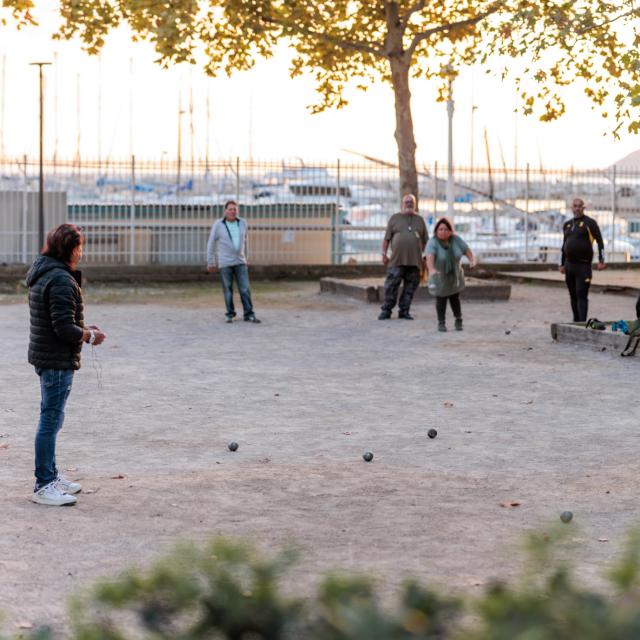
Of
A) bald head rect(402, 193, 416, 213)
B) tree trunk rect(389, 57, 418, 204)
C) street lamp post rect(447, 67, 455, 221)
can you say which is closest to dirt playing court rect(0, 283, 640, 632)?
bald head rect(402, 193, 416, 213)

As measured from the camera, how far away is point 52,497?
24.2 ft

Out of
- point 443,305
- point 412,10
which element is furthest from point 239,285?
point 412,10

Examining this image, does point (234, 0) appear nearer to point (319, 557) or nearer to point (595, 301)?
point (595, 301)

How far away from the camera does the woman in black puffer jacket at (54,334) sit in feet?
24.8

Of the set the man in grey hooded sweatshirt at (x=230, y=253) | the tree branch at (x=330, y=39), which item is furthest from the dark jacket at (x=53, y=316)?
the tree branch at (x=330, y=39)

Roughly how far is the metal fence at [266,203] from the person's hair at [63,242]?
22212 millimetres

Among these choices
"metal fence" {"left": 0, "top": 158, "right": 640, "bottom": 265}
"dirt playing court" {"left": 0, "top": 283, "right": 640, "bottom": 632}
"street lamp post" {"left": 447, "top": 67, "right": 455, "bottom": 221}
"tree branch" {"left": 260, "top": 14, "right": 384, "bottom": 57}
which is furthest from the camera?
"metal fence" {"left": 0, "top": 158, "right": 640, "bottom": 265}

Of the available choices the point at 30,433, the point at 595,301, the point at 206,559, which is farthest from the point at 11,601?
the point at 595,301

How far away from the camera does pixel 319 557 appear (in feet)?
20.3

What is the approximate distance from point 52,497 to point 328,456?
6.92ft

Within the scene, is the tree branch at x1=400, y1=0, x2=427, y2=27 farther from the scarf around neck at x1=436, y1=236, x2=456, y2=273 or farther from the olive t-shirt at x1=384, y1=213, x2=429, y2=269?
the scarf around neck at x1=436, y1=236, x2=456, y2=273

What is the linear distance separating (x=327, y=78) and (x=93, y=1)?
5.64 metres

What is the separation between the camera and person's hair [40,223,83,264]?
7688mm

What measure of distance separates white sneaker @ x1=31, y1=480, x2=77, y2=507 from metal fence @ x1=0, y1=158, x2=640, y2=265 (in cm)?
2271
